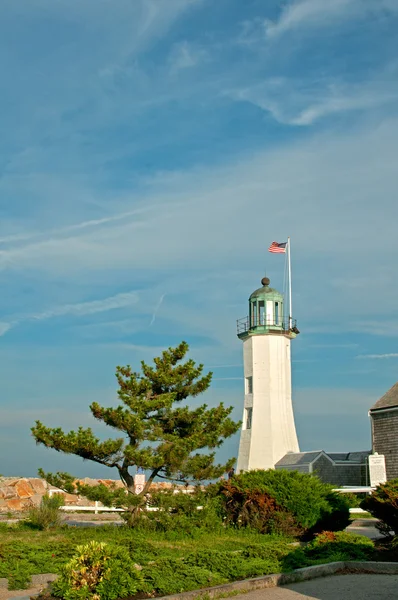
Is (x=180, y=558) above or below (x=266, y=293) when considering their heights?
below

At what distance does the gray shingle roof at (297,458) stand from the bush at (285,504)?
17054 mm

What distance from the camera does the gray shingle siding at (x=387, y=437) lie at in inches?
1225

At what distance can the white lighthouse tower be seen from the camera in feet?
123

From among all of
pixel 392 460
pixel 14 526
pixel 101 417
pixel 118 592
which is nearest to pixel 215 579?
pixel 118 592

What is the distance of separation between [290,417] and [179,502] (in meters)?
21.5

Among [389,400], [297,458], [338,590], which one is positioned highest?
[389,400]

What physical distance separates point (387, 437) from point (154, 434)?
1704cm

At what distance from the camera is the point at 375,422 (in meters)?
32.3

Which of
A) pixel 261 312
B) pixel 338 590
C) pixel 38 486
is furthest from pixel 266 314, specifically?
pixel 338 590

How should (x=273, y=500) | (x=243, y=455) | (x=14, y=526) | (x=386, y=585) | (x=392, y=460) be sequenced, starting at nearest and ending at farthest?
(x=386, y=585), (x=273, y=500), (x=14, y=526), (x=392, y=460), (x=243, y=455)

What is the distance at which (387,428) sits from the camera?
104 ft

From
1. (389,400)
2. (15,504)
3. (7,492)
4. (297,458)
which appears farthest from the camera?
(297,458)

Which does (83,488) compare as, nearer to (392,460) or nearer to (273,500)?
(273,500)

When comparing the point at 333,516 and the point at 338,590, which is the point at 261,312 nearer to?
the point at 333,516
